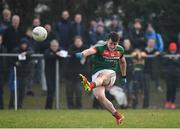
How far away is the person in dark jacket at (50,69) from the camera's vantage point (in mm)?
21438

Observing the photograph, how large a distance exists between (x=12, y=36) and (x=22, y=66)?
1.01 meters

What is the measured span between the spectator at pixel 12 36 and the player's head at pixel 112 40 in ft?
19.5

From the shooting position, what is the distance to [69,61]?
71.8ft

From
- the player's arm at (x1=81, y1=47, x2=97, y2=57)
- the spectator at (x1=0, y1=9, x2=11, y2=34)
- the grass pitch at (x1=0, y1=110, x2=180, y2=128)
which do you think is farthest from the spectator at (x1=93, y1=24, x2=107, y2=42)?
the player's arm at (x1=81, y1=47, x2=97, y2=57)

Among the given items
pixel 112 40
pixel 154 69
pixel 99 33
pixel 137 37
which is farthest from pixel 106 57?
pixel 137 37

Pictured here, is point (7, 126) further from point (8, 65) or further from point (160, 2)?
point (160, 2)

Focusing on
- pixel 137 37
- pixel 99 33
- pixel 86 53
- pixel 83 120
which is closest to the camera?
A: pixel 86 53

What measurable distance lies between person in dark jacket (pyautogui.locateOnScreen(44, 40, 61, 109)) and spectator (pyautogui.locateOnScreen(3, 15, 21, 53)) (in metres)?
1.04

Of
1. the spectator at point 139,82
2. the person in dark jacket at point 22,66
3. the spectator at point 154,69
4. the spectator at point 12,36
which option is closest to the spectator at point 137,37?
the spectator at point 154,69

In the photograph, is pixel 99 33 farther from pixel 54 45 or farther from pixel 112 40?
pixel 112 40

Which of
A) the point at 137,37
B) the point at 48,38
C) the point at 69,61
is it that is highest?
the point at 137,37

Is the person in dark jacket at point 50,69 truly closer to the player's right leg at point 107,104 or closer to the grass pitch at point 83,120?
the grass pitch at point 83,120

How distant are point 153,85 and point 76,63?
2642 mm

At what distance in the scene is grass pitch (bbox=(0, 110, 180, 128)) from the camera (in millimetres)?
15125
